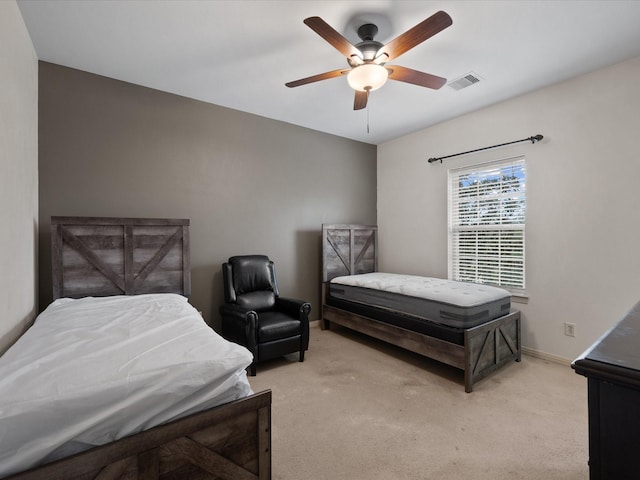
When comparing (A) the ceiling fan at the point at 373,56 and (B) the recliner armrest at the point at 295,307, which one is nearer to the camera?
(A) the ceiling fan at the point at 373,56

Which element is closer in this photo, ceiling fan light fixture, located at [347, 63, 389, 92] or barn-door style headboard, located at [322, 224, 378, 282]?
ceiling fan light fixture, located at [347, 63, 389, 92]

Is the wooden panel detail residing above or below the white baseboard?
above

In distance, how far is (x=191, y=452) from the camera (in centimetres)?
109

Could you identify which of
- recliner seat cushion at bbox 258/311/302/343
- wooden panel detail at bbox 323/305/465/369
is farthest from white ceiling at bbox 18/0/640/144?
wooden panel detail at bbox 323/305/465/369

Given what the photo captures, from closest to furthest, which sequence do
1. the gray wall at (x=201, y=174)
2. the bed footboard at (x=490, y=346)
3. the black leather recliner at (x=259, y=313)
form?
the bed footboard at (x=490, y=346) < the gray wall at (x=201, y=174) < the black leather recliner at (x=259, y=313)

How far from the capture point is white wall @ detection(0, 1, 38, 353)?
174cm

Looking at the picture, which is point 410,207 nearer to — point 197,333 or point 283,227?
point 283,227

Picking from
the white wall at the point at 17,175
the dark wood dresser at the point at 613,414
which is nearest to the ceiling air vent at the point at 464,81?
the dark wood dresser at the point at 613,414

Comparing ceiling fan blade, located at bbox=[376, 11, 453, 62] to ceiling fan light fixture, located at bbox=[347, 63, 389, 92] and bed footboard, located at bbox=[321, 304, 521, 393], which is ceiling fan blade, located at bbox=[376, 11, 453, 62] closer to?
ceiling fan light fixture, located at bbox=[347, 63, 389, 92]

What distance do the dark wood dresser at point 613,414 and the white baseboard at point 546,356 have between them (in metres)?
2.99

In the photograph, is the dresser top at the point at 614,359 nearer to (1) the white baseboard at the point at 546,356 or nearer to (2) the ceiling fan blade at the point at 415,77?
(2) the ceiling fan blade at the point at 415,77

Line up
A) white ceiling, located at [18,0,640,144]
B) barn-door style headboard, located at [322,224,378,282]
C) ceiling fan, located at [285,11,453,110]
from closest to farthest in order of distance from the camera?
ceiling fan, located at [285,11,453,110]
white ceiling, located at [18,0,640,144]
barn-door style headboard, located at [322,224,378,282]

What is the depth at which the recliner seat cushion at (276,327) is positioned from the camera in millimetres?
2955

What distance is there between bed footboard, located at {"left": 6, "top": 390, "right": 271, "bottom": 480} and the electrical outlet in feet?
10.7
